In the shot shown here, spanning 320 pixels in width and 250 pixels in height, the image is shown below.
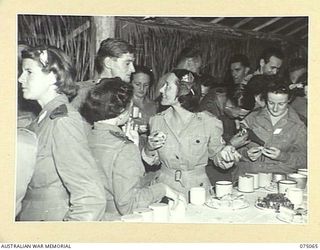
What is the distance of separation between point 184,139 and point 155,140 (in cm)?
5

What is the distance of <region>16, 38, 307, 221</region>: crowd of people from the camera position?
95 cm

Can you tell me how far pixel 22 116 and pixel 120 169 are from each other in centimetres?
18

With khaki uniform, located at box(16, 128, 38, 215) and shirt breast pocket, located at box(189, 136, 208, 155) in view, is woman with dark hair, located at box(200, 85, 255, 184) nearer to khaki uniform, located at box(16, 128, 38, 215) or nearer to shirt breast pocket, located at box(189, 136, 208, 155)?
shirt breast pocket, located at box(189, 136, 208, 155)

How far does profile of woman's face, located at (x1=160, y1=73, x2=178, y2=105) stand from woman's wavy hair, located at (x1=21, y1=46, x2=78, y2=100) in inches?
5.7

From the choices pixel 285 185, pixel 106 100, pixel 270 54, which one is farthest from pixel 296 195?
pixel 106 100

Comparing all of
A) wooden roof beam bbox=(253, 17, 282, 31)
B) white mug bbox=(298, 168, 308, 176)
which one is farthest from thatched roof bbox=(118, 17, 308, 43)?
white mug bbox=(298, 168, 308, 176)

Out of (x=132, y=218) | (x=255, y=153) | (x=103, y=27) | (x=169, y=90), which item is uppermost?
(x=103, y=27)

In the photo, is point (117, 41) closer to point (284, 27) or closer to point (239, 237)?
point (284, 27)

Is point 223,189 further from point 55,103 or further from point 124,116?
point 55,103

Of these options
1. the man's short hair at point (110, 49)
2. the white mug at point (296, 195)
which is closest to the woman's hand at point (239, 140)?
the white mug at point (296, 195)

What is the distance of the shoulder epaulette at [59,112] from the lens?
3.12 feet

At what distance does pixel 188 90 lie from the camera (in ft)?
3.17

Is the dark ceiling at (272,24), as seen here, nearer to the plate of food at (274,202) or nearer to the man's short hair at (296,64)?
the man's short hair at (296,64)

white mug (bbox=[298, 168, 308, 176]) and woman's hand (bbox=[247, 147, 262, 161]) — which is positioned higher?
woman's hand (bbox=[247, 147, 262, 161])
